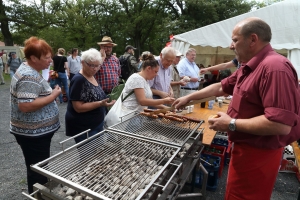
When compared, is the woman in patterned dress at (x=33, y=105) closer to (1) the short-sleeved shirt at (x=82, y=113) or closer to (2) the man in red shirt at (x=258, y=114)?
(1) the short-sleeved shirt at (x=82, y=113)

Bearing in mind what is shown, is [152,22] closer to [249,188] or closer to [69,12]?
[69,12]

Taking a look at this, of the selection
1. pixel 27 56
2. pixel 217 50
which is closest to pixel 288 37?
pixel 217 50

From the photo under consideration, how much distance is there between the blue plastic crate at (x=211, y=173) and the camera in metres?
2.84

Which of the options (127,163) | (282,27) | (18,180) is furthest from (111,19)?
(127,163)

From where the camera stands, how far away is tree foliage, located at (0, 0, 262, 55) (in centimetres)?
1866

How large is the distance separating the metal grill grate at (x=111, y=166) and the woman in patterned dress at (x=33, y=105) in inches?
20.8

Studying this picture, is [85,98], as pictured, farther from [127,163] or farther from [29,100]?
[127,163]

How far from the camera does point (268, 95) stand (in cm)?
125

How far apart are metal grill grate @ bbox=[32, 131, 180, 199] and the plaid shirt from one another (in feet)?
6.48

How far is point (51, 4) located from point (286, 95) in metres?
29.1

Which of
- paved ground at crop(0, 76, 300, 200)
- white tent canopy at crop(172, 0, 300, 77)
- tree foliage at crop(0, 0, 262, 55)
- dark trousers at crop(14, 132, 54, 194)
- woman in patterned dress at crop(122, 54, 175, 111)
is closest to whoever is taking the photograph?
dark trousers at crop(14, 132, 54, 194)

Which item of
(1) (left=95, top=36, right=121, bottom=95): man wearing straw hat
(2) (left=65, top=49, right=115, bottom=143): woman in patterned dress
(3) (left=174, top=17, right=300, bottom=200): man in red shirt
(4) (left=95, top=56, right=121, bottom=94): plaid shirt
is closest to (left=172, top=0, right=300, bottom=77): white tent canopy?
(1) (left=95, top=36, right=121, bottom=95): man wearing straw hat

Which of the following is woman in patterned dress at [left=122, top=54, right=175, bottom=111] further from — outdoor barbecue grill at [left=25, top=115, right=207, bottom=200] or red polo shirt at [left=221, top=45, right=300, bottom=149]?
red polo shirt at [left=221, top=45, right=300, bottom=149]

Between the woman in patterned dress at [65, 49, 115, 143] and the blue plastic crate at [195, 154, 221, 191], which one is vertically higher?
the woman in patterned dress at [65, 49, 115, 143]
